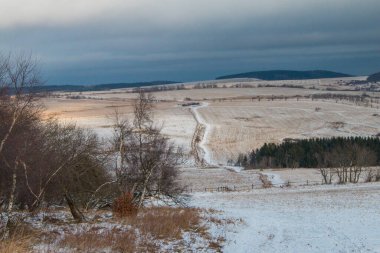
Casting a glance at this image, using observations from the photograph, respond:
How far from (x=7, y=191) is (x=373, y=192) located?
32965mm

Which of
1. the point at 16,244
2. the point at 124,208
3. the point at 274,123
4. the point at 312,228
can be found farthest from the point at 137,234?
the point at 274,123

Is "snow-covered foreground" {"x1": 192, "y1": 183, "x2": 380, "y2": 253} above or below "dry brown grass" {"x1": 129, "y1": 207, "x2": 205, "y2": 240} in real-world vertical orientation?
below

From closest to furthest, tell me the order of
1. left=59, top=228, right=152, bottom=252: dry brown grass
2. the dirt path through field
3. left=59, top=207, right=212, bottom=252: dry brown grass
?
left=59, top=228, right=152, bottom=252: dry brown grass < left=59, top=207, right=212, bottom=252: dry brown grass < the dirt path through field

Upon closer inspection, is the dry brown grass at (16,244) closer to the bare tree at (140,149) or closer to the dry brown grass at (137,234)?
the dry brown grass at (137,234)

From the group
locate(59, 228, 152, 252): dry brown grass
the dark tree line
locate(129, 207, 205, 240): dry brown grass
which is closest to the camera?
locate(59, 228, 152, 252): dry brown grass

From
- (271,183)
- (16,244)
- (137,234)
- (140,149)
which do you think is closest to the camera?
(16,244)

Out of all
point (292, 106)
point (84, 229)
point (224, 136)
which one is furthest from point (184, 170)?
point (292, 106)

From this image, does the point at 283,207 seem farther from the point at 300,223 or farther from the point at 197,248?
the point at 197,248

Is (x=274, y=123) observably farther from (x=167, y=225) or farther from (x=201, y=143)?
(x=167, y=225)

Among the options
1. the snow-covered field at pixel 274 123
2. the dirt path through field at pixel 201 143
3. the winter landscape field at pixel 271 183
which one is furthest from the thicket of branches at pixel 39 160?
the snow-covered field at pixel 274 123

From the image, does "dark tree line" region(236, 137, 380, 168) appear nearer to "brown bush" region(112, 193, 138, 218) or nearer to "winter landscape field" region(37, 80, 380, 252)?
"winter landscape field" region(37, 80, 380, 252)

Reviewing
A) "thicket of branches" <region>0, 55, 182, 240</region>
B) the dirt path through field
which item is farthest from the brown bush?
the dirt path through field

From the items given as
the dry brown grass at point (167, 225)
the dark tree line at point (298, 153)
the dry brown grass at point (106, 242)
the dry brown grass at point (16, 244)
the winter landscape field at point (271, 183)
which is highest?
the dry brown grass at point (16, 244)

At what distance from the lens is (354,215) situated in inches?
992
